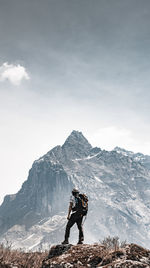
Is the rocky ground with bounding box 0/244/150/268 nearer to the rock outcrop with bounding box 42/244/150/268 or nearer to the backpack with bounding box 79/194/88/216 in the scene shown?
the rock outcrop with bounding box 42/244/150/268

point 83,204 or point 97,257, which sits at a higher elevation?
point 83,204

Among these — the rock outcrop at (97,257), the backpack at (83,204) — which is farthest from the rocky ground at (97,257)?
the backpack at (83,204)

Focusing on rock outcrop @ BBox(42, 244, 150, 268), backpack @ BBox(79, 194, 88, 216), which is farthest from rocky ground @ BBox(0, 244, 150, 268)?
backpack @ BBox(79, 194, 88, 216)

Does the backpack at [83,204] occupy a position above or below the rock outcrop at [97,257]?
above

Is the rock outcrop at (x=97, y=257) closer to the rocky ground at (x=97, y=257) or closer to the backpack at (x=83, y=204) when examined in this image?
the rocky ground at (x=97, y=257)

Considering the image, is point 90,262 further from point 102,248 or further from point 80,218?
point 80,218

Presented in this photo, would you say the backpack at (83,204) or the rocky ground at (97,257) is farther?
the backpack at (83,204)

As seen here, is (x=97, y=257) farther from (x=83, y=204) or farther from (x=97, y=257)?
(x=83, y=204)

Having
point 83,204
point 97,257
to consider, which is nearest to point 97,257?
point 97,257

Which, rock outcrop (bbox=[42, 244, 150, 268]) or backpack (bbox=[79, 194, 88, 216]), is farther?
backpack (bbox=[79, 194, 88, 216])

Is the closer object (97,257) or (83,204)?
(97,257)

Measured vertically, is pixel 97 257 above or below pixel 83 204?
below

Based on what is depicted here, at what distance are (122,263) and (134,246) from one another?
1.84 meters

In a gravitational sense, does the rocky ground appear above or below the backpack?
below
